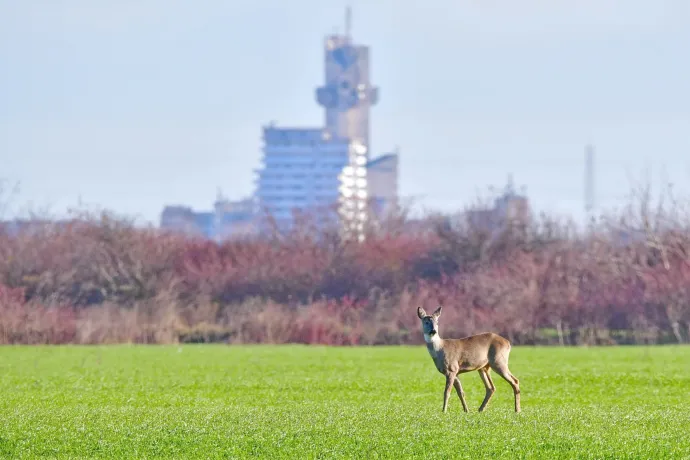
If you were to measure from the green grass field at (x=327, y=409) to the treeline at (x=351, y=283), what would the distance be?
659 inches

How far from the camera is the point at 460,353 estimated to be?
22.6 meters

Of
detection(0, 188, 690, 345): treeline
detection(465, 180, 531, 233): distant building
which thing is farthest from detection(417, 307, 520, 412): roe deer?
detection(465, 180, 531, 233): distant building

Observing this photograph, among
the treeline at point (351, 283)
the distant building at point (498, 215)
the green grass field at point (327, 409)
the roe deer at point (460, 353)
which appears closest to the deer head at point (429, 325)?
the roe deer at point (460, 353)

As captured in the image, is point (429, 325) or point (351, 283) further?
point (351, 283)

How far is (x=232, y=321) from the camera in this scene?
216 feet

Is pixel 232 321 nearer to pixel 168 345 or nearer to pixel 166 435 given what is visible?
pixel 168 345

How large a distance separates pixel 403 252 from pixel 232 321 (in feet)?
64.1

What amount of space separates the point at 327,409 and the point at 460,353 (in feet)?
10.7

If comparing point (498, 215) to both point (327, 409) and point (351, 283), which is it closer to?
point (351, 283)

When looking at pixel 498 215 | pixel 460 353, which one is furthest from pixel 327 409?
pixel 498 215

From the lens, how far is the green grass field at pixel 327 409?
18906 millimetres

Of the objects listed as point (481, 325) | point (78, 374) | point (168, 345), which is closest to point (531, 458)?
point (78, 374)

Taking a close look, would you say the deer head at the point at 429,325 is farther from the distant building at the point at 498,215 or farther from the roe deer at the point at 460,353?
the distant building at the point at 498,215

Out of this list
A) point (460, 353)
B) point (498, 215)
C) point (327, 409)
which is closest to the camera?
point (460, 353)
